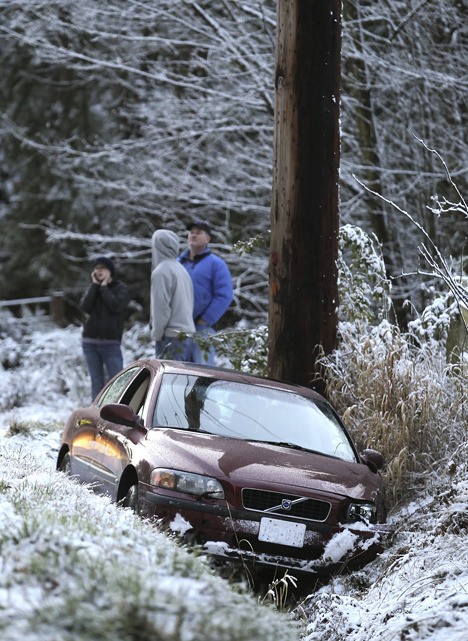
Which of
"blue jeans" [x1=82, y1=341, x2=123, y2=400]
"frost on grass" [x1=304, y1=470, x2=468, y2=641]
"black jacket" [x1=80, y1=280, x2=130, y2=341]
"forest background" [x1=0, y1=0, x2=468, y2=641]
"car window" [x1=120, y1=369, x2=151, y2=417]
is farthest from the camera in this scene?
"blue jeans" [x1=82, y1=341, x2=123, y2=400]

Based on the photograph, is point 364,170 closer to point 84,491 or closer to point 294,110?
point 294,110

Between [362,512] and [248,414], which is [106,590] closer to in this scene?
[362,512]

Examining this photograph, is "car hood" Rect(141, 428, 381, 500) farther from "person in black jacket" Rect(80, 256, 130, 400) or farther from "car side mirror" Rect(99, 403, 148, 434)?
"person in black jacket" Rect(80, 256, 130, 400)

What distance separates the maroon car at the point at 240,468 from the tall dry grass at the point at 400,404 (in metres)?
0.55

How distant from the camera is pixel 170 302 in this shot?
1153 cm

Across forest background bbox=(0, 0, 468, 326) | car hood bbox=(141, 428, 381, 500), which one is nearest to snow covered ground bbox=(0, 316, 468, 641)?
car hood bbox=(141, 428, 381, 500)

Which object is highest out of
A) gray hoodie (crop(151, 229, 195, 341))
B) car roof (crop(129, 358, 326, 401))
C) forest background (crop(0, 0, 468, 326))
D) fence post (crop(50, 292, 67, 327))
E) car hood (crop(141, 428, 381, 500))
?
forest background (crop(0, 0, 468, 326))

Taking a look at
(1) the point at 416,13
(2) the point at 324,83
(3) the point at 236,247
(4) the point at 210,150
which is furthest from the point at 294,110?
(4) the point at 210,150

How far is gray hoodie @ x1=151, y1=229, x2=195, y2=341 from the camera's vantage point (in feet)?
37.6

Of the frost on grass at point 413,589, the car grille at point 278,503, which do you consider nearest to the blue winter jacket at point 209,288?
the frost on grass at point 413,589

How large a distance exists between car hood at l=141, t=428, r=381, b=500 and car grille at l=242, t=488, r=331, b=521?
53mm

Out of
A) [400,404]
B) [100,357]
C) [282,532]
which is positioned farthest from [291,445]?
[100,357]

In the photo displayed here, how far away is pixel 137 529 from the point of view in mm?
5238

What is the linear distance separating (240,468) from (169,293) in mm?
4821
